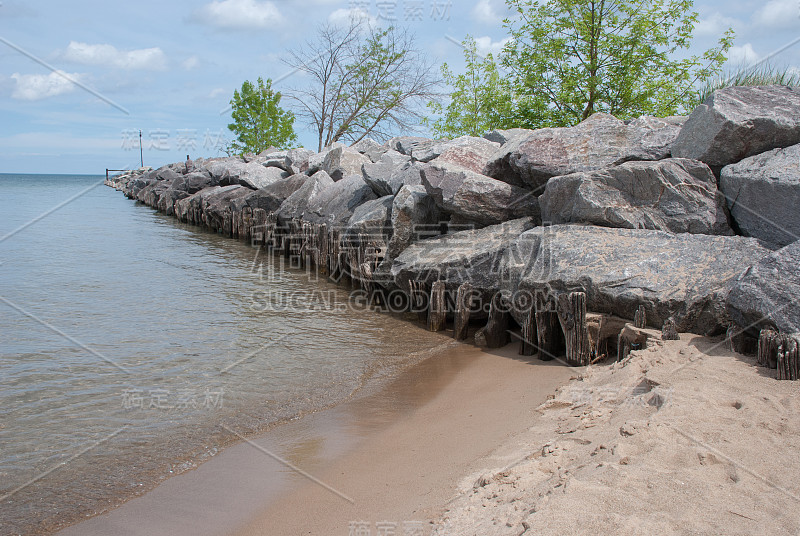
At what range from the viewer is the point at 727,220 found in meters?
7.05

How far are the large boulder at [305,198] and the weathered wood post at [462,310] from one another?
8.21 meters

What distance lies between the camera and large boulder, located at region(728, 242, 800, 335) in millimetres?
4789

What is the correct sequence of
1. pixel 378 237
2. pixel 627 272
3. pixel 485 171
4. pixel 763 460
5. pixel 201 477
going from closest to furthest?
pixel 763 460 → pixel 201 477 → pixel 627 272 → pixel 485 171 → pixel 378 237

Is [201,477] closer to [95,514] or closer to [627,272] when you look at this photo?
[95,514]

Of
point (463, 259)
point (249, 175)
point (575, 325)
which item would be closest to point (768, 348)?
point (575, 325)

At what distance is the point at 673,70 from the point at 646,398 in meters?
13.6

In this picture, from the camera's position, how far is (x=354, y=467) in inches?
172

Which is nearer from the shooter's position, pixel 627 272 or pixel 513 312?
pixel 627 272

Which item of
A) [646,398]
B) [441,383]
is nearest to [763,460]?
[646,398]

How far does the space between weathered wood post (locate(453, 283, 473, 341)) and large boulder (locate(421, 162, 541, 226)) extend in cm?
150

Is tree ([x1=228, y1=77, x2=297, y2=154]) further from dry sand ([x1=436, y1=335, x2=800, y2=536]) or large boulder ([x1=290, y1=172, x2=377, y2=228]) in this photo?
dry sand ([x1=436, y1=335, x2=800, y2=536])

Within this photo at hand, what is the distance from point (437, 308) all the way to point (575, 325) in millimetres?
2669

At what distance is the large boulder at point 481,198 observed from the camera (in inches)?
345

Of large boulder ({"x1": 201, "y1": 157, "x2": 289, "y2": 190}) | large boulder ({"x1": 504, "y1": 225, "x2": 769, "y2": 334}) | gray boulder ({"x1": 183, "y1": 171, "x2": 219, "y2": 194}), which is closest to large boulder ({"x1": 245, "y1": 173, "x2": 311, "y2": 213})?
large boulder ({"x1": 201, "y1": 157, "x2": 289, "y2": 190})
